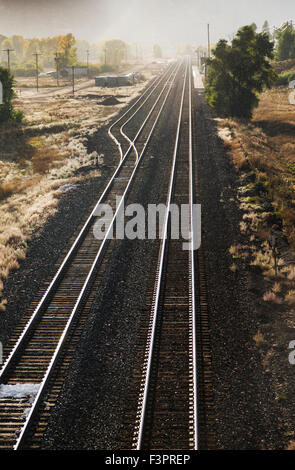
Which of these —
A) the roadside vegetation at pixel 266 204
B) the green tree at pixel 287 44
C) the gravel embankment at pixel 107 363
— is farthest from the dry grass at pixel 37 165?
the green tree at pixel 287 44

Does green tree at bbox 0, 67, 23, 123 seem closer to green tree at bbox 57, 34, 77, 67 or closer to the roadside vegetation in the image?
the roadside vegetation

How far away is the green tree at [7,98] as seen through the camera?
39.5m

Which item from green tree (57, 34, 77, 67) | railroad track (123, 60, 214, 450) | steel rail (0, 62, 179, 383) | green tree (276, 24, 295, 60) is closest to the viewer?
railroad track (123, 60, 214, 450)

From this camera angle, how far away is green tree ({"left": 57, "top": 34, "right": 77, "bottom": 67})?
116 meters

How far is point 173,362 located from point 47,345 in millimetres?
3133

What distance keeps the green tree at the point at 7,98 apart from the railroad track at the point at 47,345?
2792cm

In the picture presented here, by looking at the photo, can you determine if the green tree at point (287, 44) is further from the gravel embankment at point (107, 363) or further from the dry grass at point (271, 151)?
the gravel embankment at point (107, 363)

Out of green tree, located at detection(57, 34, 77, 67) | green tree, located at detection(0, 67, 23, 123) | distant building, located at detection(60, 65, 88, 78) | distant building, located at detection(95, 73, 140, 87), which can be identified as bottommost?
green tree, located at detection(0, 67, 23, 123)

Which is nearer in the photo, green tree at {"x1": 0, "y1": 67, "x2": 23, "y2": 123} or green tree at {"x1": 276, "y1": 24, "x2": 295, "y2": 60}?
green tree at {"x1": 0, "y1": 67, "x2": 23, "y2": 123}

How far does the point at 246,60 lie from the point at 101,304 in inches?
1245

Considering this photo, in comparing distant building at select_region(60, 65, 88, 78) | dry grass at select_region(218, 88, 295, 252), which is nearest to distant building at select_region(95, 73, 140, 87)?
distant building at select_region(60, 65, 88, 78)

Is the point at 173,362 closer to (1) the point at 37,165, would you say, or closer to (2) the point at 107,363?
(2) the point at 107,363

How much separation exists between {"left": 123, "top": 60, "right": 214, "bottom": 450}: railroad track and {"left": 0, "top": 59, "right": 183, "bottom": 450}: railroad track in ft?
5.70

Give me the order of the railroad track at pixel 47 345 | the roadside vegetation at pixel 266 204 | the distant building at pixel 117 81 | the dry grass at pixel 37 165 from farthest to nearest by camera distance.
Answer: the distant building at pixel 117 81 < the dry grass at pixel 37 165 < the roadside vegetation at pixel 266 204 < the railroad track at pixel 47 345
